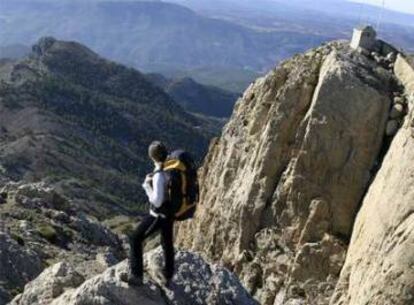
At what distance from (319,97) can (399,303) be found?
1230 cm

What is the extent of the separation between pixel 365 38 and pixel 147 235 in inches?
1027

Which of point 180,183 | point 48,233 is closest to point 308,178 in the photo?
point 48,233

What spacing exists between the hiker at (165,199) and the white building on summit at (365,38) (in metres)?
25.2

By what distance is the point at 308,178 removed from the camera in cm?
3856

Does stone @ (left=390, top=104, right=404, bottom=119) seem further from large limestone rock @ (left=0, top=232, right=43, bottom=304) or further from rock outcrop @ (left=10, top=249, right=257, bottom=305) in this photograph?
rock outcrop @ (left=10, top=249, right=257, bottom=305)

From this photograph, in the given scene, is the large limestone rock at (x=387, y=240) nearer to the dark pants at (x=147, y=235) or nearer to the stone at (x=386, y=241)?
the stone at (x=386, y=241)

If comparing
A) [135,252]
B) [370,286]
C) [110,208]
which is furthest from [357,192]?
[110,208]

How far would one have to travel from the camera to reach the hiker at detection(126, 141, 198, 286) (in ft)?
62.1

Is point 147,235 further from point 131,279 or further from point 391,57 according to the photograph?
point 391,57

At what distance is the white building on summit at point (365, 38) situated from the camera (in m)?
42.1

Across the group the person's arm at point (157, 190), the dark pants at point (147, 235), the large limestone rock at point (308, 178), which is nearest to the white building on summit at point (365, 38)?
the large limestone rock at point (308, 178)

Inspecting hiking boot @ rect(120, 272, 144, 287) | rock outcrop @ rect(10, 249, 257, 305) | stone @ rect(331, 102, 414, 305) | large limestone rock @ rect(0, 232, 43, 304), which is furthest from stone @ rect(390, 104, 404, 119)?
hiking boot @ rect(120, 272, 144, 287)

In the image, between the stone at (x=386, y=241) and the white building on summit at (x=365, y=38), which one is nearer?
the stone at (x=386, y=241)

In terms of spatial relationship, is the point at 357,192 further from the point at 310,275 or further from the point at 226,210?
the point at 226,210
